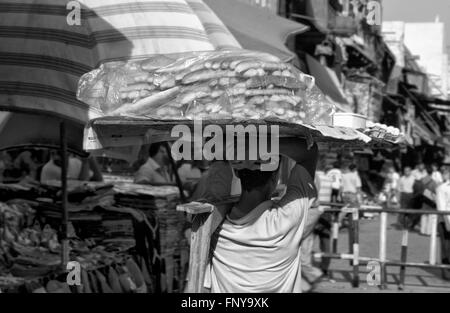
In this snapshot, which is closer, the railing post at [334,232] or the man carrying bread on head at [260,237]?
the man carrying bread on head at [260,237]

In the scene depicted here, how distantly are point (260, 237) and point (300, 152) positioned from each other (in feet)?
1.61

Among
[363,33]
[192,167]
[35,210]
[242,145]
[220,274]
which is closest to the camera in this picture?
[242,145]

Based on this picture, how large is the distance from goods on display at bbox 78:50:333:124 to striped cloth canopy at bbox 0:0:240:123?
4.06 ft

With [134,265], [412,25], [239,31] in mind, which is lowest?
[134,265]

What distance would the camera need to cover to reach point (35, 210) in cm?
660

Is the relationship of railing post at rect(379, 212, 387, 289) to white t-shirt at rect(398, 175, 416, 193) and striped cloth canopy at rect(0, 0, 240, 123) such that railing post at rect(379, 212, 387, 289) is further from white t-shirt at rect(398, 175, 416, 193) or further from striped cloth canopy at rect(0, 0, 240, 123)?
white t-shirt at rect(398, 175, 416, 193)

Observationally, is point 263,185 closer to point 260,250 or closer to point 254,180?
point 254,180

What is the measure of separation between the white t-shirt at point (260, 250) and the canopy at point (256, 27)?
329cm

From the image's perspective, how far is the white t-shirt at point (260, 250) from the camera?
3665 millimetres

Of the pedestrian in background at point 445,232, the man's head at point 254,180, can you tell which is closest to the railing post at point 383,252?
the pedestrian in background at point 445,232

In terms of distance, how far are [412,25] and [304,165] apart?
43385mm

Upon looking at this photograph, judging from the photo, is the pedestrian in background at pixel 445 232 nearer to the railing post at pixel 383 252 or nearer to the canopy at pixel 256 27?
the railing post at pixel 383 252
